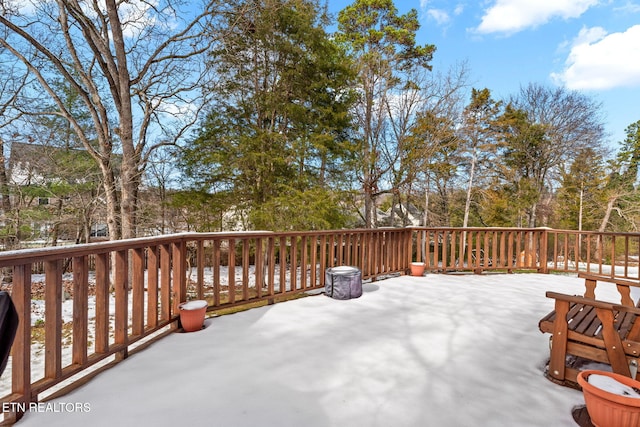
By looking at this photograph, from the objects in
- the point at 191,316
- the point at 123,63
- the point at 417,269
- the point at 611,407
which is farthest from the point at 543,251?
the point at 123,63

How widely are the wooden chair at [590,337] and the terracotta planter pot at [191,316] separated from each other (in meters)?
2.74

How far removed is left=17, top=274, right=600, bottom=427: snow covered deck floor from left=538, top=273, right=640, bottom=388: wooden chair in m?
0.16

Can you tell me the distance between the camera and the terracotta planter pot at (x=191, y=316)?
2723mm

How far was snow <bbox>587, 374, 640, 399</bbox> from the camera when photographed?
4.54 feet

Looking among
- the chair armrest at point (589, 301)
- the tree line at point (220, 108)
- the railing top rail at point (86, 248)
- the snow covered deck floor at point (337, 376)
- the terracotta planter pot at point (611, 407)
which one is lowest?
the snow covered deck floor at point (337, 376)

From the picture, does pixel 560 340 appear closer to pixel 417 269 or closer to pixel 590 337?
pixel 590 337

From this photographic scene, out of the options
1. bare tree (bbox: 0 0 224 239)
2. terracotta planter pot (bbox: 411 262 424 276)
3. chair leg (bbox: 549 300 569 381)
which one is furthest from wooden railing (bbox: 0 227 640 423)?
bare tree (bbox: 0 0 224 239)

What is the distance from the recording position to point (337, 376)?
1960mm

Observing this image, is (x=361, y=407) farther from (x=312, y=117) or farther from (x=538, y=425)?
(x=312, y=117)

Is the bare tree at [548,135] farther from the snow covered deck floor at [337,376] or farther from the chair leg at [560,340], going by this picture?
the chair leg at [560,340]

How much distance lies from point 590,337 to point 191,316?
120 inches

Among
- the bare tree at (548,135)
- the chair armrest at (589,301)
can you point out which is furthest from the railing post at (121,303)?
the bare tree at (548,135)

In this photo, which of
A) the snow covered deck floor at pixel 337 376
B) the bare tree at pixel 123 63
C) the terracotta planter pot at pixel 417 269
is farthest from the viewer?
the bare tree at pixel 123 63

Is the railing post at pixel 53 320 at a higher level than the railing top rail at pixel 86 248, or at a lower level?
lower
